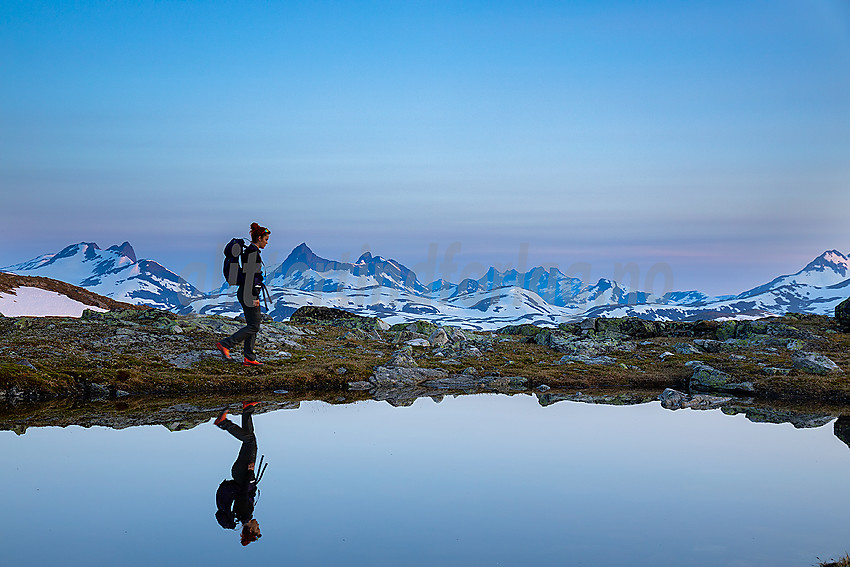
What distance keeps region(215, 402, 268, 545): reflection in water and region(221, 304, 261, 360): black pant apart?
349 inches

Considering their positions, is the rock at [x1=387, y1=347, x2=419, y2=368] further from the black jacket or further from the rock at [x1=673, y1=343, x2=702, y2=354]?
the rock at [x1=673, y1=343, x2=702, y2=354]

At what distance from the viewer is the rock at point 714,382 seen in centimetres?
3447

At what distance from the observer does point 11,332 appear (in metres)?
44.0

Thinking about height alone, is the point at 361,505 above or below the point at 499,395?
above

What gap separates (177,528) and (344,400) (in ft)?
59.4

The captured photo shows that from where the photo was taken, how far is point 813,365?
37531 millimetres

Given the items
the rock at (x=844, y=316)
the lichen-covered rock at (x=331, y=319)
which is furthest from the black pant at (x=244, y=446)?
the rock at (x=844, y=316)

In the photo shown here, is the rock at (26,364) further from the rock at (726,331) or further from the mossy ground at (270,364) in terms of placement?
the rock at (726,331)

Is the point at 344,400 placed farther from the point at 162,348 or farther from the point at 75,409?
the point at 162,348

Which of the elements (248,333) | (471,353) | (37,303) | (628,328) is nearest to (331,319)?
(628,328)

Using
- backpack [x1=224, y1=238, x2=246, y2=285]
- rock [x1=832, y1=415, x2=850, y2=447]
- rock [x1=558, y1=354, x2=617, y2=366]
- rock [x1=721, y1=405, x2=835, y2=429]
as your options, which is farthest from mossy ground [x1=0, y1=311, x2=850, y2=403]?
backpack [x1=224, y1=238, x2=246, y2=285]

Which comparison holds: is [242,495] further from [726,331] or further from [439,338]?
[726,331]

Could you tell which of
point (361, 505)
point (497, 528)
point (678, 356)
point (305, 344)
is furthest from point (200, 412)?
point (678, 356)

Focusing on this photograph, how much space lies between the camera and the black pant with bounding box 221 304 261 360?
27.8 meters
